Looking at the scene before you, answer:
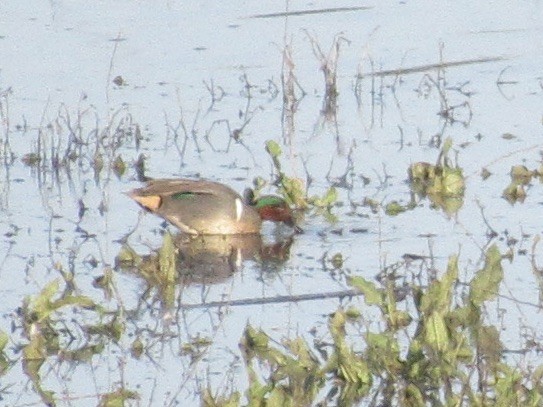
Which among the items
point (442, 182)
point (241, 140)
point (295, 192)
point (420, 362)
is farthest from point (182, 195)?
point (420, 362)

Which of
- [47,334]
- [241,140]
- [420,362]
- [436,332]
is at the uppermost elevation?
[241,140]

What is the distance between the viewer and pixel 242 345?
6871mm

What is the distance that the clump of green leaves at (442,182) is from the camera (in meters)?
9.65

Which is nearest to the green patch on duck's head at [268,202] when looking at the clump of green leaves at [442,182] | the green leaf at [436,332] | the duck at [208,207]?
the duck at [208,207]

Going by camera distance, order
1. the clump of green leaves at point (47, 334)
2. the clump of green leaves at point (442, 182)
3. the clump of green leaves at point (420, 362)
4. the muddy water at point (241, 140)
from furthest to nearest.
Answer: the clump of green leaves at point (442, 182)
the muddy water at point (241, 140)
the clump of green leaves at point (47, 334)
the clump of green leaves at point (420, 362)

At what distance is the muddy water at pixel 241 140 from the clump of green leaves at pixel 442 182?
91 mm

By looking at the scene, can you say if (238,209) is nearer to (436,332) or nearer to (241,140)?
(241,140)

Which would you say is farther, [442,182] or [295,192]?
[442,182]

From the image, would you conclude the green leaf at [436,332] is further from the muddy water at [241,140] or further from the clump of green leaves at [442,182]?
the clump of green leaves at [442,182]

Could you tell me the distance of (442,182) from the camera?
31.7ft

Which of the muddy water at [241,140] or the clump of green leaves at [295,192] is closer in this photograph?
the muddy water at [241,140]

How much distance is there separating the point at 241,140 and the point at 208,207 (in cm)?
187

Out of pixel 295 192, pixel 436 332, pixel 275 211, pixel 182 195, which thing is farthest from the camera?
pixel 295 192

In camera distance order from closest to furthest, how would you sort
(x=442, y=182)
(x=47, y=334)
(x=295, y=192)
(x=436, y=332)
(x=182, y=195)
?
1. (x=436, y=332)
2. (x=47, y=334)
3. (x=182, y=195)
4. (x=295, y=192)
5. (x=442, y=182)
